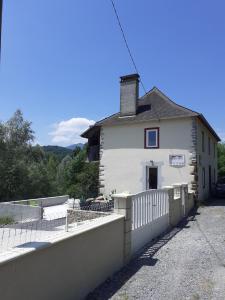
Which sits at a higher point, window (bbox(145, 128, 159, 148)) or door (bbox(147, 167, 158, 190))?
window (bbox(145, 128, 159, 148))

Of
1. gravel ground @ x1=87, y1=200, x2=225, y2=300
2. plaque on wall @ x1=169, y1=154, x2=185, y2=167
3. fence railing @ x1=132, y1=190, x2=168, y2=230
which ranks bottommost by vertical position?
gravel ground @ x1=87, y1=200, x2=225, y2=300

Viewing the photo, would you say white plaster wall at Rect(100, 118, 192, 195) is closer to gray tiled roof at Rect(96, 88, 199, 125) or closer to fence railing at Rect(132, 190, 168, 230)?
gray tiled roof at Rect(96, 88, 199, 125)

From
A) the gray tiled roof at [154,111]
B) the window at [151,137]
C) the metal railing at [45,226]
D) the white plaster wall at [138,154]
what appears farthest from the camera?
the window at [151,137]

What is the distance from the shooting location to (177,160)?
17656mm

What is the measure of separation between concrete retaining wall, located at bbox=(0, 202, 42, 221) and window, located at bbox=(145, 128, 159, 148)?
7812mm

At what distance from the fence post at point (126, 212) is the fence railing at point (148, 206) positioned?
0.53 metres

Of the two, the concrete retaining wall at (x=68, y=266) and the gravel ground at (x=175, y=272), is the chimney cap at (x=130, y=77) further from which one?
the concrete retaining wall at (x=68, y=266)

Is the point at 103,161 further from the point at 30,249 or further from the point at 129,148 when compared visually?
the point at 30,249

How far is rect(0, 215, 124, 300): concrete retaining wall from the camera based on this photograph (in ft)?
11.1

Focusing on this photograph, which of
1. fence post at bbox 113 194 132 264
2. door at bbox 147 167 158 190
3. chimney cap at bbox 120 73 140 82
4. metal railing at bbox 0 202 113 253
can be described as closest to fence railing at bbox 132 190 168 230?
fence post at bbox 113 194 132 264

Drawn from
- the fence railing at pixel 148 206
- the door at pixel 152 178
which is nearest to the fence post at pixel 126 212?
the fence railing at pixel 148 206

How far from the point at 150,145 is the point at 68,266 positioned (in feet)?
48.1

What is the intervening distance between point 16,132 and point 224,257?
28.0 meters

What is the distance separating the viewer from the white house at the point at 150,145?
1748 cm
